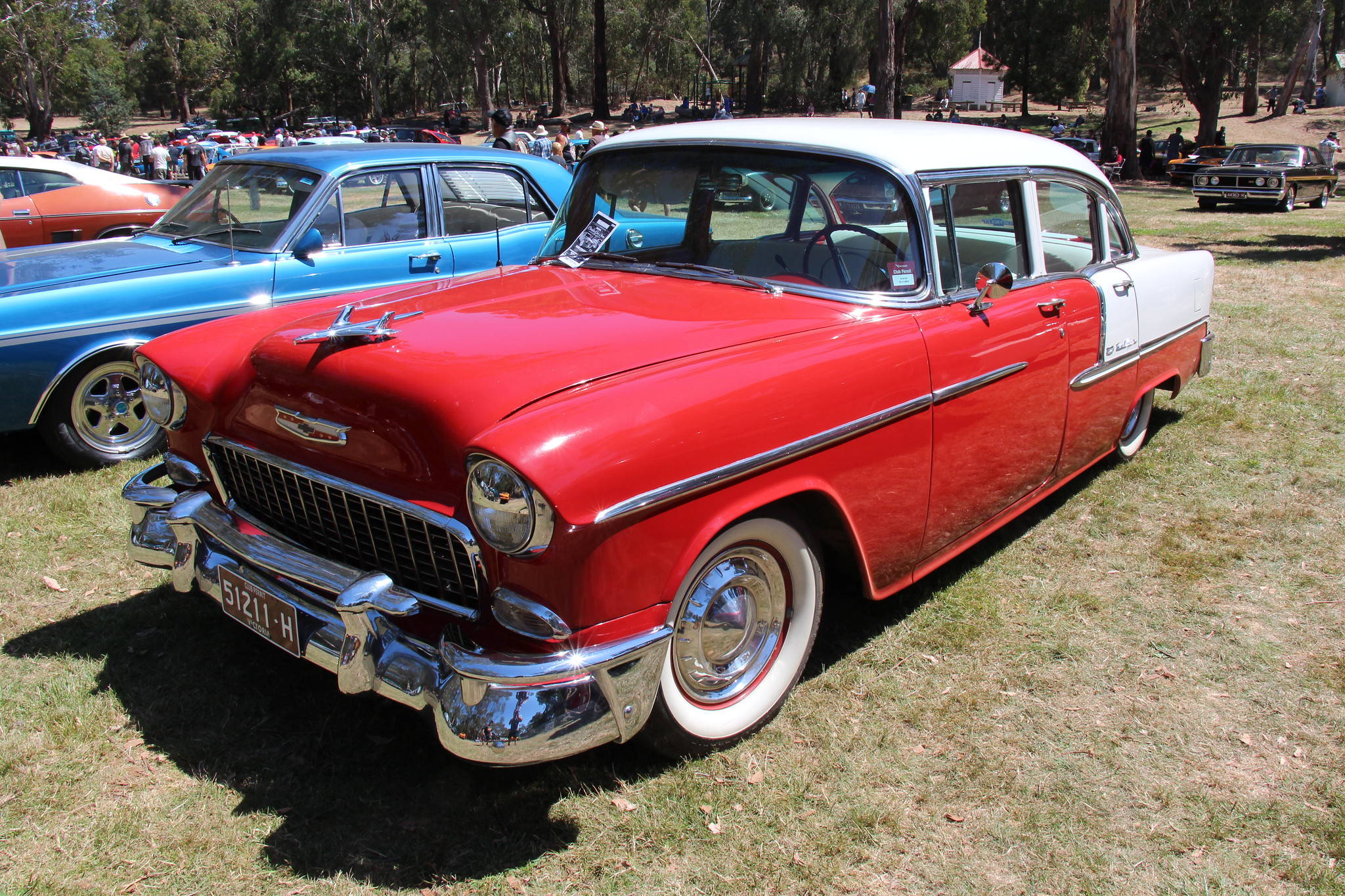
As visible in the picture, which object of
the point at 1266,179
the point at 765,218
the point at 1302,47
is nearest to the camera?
the point at 765,218

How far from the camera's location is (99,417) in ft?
16.4

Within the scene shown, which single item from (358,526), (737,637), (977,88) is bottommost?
(737,637)

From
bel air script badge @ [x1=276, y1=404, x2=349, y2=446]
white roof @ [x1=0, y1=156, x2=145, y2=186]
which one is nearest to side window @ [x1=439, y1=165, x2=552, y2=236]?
bel air script badge @ [x1=276, y1=404, x2=349, y2=446]

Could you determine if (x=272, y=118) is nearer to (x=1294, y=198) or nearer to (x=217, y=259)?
(x=1294, y=198)

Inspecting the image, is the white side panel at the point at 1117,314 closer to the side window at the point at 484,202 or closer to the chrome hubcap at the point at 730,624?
the chrome hubcap at the point at 730,624

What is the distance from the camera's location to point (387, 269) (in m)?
5.71

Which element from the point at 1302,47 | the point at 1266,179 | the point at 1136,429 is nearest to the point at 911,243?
the point at 1136,429

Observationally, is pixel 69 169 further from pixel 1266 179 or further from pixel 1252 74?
pixel 1252 74

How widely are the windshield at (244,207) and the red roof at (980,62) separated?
64327 mm

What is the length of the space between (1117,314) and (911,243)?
1.40m

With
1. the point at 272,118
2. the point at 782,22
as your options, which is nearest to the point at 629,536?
the point at 782,22

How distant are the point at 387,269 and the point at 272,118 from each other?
7181 centimetres

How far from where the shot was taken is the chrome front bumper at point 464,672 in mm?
2182

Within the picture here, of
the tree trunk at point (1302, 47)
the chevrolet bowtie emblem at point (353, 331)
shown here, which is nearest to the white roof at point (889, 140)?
the chevrolet bowtie emblem at point (353, 331)
